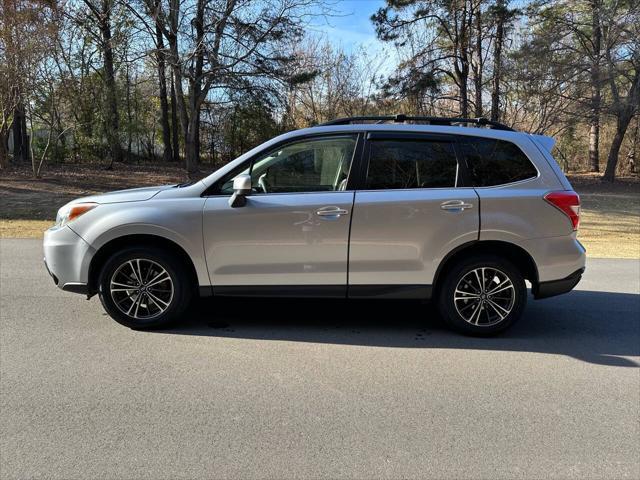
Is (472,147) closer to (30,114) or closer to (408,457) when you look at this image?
(408,457)

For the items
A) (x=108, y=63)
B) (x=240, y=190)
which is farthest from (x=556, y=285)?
(x=108, y=63)

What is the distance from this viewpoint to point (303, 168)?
4863mm

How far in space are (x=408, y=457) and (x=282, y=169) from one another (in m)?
2.86

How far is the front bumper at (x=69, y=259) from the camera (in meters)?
4.73

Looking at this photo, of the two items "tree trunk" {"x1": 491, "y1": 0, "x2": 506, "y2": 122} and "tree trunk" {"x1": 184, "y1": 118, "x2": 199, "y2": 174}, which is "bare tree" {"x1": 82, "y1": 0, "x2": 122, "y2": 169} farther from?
"tree trunk" {"x1": 491, "y1": 0, "x2": 506, "y2": 122}

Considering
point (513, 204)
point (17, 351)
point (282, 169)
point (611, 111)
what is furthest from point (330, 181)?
point (611, 111)

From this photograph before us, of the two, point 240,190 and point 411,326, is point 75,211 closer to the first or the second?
point 240,190

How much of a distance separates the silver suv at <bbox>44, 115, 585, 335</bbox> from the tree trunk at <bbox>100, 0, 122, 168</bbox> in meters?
15.9

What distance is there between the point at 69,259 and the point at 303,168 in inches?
93.3

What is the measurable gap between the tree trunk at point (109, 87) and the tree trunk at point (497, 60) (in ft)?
56.1

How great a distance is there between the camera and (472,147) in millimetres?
4852

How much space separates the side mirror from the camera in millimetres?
4523

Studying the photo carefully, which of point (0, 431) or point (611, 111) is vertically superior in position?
point (611, 111)

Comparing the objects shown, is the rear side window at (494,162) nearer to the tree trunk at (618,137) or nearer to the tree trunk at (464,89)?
the tree trunk at (464,89)
